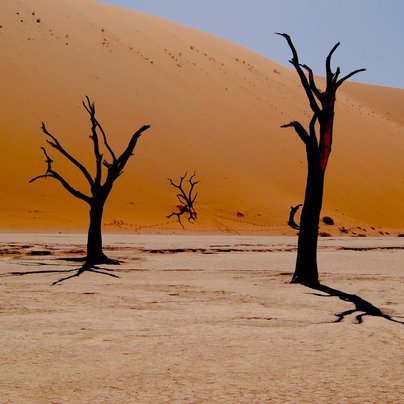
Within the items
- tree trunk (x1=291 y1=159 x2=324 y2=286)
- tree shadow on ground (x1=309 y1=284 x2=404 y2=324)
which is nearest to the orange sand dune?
tree trunk (x1=291 y1=159 x2=324 y2=286)

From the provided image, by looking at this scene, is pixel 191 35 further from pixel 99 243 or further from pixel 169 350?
pixel 169 350

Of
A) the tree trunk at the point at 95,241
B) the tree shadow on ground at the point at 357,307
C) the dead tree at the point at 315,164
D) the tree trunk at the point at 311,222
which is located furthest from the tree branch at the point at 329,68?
the tree trunk at the point at 95,241

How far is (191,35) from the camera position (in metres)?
47.7

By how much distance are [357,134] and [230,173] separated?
48.9 feet

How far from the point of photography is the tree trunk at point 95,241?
11.2 meters

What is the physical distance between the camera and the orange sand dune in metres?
25.1

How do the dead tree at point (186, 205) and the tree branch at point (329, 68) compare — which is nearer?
the tree branch at point (329, 68)

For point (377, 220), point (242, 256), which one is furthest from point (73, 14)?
point (242, 256)

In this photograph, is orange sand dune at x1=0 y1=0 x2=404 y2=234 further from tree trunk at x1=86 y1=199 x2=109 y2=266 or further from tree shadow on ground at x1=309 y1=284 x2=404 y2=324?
tree shadow on ground at x1=309 y1=284 x2=404 y2=324

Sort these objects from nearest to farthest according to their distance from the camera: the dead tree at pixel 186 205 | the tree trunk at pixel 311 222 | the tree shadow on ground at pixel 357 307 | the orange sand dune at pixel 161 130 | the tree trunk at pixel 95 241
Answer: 1. the tree shadow on ground at pixel 357 307
2. the tree trunk at pixel 311 222
3. the tree trunk at pixel 95 241
4. the dead tree at pixel 186 205
5. the orange sand dune at pixel 161 130

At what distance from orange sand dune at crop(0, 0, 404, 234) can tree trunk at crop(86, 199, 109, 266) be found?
10492 millimetres

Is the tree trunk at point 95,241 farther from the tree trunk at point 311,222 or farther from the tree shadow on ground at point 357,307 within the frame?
the tree shadow on ground at point 357,307

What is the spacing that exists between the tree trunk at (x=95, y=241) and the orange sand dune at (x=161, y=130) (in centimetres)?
1049

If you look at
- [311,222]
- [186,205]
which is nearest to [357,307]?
[311,222]
